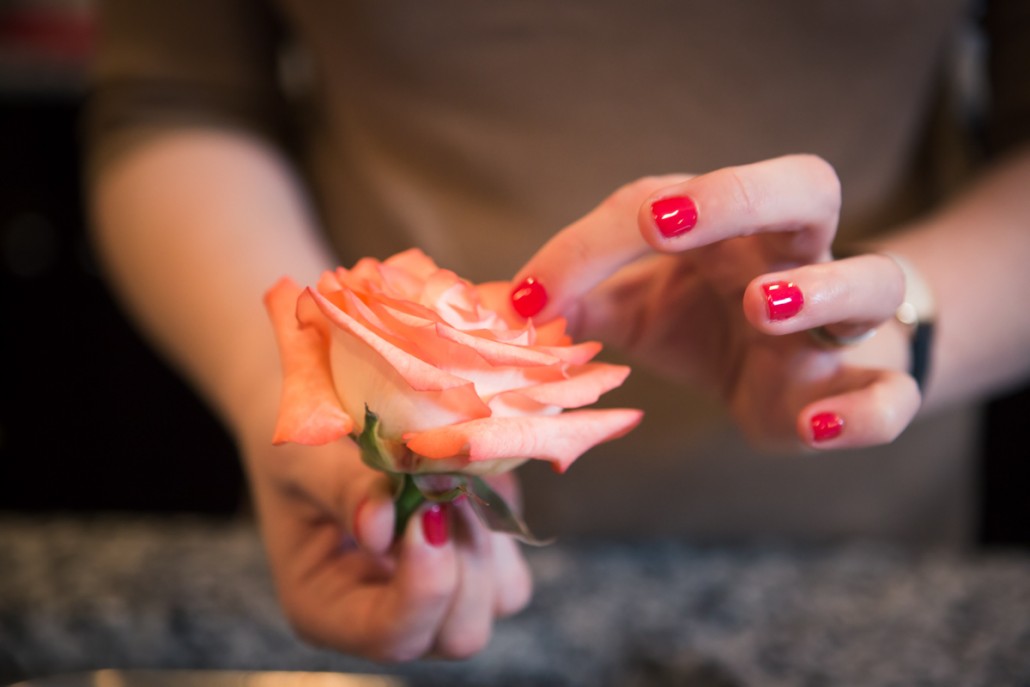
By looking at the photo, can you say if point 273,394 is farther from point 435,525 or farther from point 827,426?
point 827,426

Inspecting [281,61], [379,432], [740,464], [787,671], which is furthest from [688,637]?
[281,61]

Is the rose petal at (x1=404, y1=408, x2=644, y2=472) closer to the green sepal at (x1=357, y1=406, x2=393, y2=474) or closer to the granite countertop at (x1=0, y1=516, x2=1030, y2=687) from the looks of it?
the green sepal at (x1=357, y1=406, x2=393, y2=474)

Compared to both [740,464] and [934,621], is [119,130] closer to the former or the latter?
[740,464]

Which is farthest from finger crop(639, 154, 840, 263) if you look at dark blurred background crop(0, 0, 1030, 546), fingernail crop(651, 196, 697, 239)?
dark blurred background crop(0, 0, 1030, 546)

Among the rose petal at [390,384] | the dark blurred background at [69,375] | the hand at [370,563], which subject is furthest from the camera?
the dark blurred background at [69,375]

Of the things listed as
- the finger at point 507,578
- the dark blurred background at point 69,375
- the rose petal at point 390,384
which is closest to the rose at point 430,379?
the rose petal at point 390,384

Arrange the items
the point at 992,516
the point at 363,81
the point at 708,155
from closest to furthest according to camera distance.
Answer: the point at 708,155 → the point at 363,81 → the point at 992,516

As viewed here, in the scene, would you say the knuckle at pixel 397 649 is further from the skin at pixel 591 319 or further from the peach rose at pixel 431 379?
the peach rose at pixel 431 379
